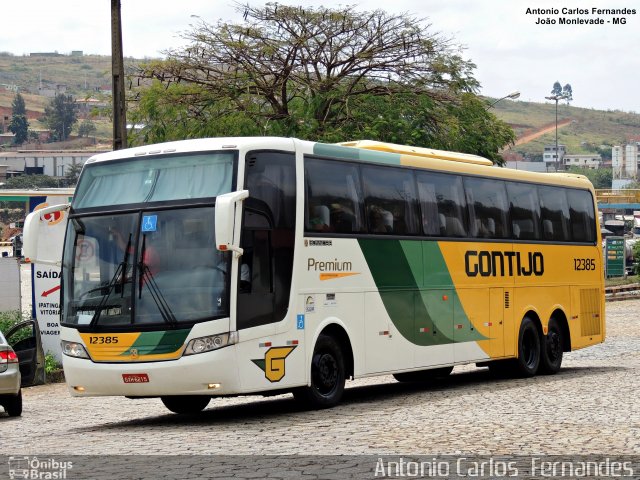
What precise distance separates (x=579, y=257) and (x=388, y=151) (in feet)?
22.8

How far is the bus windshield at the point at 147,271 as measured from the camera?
47.4 feet

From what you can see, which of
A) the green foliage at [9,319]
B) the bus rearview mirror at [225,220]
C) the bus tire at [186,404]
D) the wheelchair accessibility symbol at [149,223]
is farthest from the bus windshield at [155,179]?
the green foliage at [9,319]

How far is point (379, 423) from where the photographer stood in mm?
13625

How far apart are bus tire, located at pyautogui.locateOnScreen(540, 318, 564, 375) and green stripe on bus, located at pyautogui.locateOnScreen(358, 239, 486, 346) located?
9.50 feet

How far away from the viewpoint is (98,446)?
40.6 ft

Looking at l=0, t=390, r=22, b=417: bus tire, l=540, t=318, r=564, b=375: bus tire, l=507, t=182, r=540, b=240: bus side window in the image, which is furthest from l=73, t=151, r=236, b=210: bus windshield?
l=540, t=318, r=564, b=375: bus tire

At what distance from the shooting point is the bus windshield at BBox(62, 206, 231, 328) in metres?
14.5

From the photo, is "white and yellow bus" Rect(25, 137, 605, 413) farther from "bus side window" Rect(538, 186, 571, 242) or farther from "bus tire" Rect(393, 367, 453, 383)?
"bus side window" Rect(538, 186, 571, 242)

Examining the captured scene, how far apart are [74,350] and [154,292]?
1448mm

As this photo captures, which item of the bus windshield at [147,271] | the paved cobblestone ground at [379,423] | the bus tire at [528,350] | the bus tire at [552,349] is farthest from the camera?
the bus tire at [552,349]

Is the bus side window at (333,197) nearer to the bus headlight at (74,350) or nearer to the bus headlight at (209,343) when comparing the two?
the bus headlight at (209,343)

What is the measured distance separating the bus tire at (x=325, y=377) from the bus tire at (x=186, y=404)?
1.78 meters

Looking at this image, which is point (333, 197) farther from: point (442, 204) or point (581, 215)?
point (581, 215)

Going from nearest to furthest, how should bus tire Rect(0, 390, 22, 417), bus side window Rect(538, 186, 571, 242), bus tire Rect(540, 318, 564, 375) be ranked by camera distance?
1. bus tire Rect(0, 390, 22, 417)
2. bus tire Rect(540, 318, 564, 375)
3. bus side window Rect(538, 186, 571, 242)
